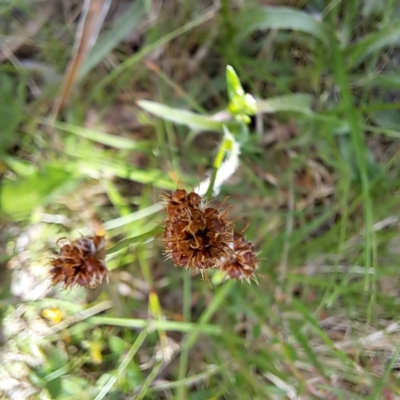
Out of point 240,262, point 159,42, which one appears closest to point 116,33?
point 159,42

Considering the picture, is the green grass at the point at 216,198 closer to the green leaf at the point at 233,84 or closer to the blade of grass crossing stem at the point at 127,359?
the blade of grass crossing stem at the point at 127,359

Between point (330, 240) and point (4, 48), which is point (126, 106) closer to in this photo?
point (4, 48)

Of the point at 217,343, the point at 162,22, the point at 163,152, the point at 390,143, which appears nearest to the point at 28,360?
the point at 217,343

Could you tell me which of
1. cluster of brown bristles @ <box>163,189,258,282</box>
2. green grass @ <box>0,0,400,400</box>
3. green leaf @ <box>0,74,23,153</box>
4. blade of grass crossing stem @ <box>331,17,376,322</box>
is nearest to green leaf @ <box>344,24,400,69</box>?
green grass @ <box>0,0,400,400</box>

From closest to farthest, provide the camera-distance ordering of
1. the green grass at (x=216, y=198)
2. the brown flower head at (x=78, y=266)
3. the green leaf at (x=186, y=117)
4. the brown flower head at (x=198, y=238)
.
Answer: the brown flower head at (x=198, y=238), the brown flower head at (x=78, y=266), the green leaf at (x=186, y=117), the green grass at (x=216, y=198)

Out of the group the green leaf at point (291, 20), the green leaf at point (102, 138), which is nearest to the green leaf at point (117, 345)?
the green leaf at point (102, 138)

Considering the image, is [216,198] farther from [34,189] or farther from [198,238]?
[198,238]
